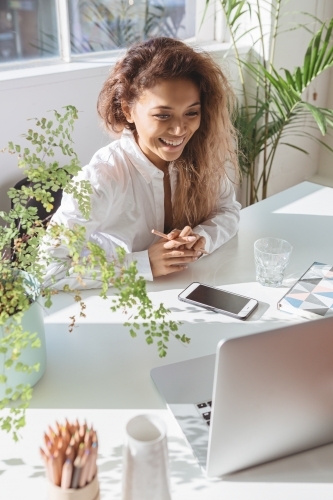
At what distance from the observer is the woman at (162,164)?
1534 millimetres

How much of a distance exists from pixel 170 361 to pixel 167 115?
0.75m

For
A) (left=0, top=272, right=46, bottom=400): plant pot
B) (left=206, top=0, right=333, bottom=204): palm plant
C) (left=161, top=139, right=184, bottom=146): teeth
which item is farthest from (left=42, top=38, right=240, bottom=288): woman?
(left=206, top=0, right=333, bottom=204): palm plant

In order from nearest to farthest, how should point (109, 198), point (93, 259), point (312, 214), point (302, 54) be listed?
point (93, 259) < point (109, 198) < point (312, 214) < point (302, 54)

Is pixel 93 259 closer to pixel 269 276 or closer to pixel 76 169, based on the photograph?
pixel 76 169

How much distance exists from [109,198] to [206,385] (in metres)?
0.71

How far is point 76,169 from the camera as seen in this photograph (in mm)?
1012

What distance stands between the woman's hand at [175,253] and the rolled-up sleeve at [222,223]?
0.10 m

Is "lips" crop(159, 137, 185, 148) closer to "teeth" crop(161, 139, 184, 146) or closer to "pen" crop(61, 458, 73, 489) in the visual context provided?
"teeth" crop(161, 139, 184, 146)

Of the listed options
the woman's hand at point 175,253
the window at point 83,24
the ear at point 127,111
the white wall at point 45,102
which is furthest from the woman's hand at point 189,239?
the window at point 83,24

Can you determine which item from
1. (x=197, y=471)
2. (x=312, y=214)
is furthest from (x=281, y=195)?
(x=197, y=471)

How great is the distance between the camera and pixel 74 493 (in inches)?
27.6

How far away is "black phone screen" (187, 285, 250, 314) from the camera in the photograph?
4.38 feet

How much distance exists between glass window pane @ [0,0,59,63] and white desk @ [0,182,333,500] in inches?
54.8

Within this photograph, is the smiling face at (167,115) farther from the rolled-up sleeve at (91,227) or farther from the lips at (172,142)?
the rolled-up sleeve at (91,227)
